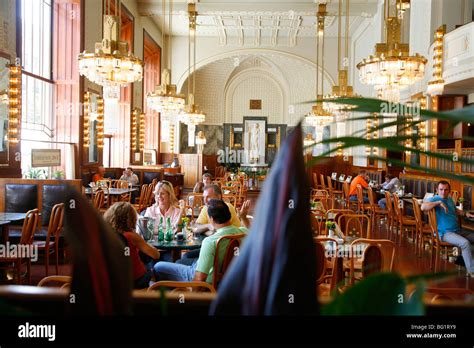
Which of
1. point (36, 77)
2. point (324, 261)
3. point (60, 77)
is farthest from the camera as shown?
point (60, 77)

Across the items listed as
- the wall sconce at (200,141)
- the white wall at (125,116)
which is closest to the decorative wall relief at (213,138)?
the wall sconce at (200,141)

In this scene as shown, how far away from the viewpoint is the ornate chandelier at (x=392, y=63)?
575 centimetres

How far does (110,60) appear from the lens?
18.7ft

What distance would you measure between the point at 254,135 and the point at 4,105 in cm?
1593

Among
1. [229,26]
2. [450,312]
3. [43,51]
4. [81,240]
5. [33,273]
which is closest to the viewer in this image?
[81,240]

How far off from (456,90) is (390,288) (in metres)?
12.7

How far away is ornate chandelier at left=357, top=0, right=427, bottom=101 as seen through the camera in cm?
575

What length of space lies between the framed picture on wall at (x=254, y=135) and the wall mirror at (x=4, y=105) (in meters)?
15.5

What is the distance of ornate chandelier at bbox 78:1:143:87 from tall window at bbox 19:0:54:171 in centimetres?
359

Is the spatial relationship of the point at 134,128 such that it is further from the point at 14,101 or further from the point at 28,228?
the point at 28,228

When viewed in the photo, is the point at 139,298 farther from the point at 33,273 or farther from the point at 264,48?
the point at 264,48

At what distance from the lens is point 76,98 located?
1041 cm

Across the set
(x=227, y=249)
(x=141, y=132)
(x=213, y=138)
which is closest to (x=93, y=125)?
(x=141, y=132)

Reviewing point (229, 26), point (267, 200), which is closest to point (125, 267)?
point (267, 200)
